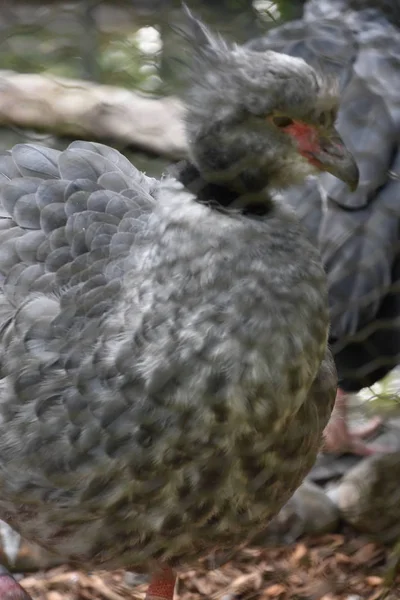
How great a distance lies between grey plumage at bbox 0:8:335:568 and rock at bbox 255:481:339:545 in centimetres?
49

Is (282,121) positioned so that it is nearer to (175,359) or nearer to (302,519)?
(175,359)

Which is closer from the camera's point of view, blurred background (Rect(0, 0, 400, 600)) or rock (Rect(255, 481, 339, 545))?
blurred background (Rect(0, 0, 400, 600))

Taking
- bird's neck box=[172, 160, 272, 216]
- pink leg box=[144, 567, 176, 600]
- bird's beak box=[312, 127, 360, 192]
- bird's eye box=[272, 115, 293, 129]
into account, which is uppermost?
bird's eye box=[272, 115, 293, 129]

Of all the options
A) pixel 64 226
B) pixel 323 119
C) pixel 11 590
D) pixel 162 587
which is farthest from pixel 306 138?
pixel 11 590

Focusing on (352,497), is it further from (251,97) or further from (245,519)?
(251,97)

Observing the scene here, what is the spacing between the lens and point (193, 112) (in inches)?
38.5

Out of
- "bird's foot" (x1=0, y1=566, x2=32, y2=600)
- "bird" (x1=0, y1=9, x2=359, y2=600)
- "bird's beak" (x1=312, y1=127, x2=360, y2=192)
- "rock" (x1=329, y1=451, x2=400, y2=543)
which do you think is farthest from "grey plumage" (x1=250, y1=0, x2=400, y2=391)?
"bird's foot" (x1=0, y1=566, x2=32, y2=600)

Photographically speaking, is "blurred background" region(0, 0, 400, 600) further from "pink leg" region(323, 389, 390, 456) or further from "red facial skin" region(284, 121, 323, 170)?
"red facial skin" region(284, 121, 323, 170)

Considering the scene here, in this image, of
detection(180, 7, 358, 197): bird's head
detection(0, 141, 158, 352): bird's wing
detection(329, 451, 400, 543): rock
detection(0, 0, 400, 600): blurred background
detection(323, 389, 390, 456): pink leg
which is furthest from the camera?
detection(323, 389, 390, 456): pink leg

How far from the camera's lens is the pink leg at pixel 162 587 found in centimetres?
134

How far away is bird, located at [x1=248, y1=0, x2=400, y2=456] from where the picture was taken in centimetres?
156

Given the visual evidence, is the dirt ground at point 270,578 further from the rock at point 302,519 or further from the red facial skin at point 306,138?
the red facial skin at point 306,138

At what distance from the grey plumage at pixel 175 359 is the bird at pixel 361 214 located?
14.9 inches

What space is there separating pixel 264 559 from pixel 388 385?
1.46 feet
